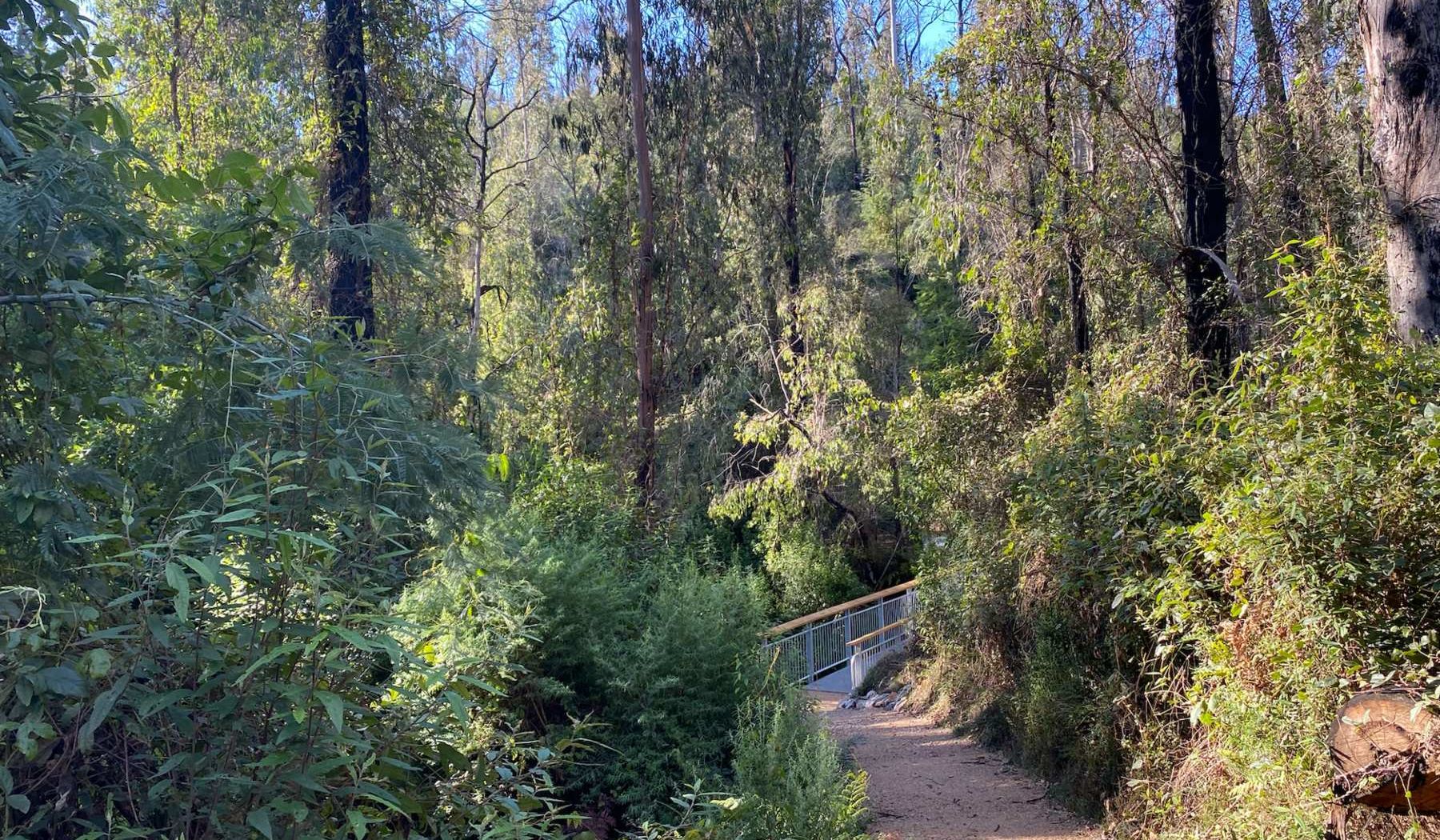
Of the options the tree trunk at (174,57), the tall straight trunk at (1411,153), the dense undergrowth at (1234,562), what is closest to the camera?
the dense undergrowth at (1234,562)

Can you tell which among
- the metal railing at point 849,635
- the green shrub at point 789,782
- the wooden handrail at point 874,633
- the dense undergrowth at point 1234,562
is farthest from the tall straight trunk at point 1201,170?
the wooden handrail at point 874,633

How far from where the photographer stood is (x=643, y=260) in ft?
44.9

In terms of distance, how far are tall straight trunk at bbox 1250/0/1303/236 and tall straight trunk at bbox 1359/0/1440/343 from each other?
2.46 m

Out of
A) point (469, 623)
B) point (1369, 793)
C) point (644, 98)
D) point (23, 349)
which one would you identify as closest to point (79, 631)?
point (23, 349)

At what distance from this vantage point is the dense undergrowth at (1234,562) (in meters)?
4.88

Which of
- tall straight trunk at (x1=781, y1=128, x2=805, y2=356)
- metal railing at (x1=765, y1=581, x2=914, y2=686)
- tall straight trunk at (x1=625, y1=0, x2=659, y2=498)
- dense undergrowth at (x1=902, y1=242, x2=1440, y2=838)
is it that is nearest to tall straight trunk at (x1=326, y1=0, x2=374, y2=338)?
tall straight trunk at (x1=625, y1=0, x2=659, y2=498)

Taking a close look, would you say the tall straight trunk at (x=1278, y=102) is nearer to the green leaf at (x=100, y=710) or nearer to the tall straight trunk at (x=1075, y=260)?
the tall straight trunk at (x=1075, y=260)

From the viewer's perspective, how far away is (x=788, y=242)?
1827cm

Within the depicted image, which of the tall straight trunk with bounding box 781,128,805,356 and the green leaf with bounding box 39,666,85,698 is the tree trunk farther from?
the green leaf with bounding box 39,666,85,698

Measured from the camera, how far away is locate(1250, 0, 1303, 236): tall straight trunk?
924cm

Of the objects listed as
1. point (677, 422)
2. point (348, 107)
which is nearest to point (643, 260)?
point (677, 422)

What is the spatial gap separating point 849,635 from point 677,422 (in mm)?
4496

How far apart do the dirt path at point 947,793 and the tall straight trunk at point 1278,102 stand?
17.3ft

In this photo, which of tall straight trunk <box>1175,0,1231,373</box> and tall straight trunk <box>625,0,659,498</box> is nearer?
tall straight trunk <box>1175,0,1231,373</box>
